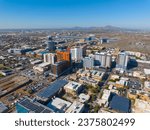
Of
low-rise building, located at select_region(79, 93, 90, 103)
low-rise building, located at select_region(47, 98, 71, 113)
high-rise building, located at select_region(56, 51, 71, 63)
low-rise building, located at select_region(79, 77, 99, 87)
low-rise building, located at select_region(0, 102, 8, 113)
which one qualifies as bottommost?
low-rise building, located at select_region(0, 102, 8, 113)

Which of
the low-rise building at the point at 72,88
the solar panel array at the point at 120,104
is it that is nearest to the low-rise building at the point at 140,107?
the solar panel array at the point at 120,104

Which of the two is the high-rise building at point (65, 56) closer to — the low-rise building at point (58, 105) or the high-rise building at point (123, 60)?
the high-rise building at point (123, 60)

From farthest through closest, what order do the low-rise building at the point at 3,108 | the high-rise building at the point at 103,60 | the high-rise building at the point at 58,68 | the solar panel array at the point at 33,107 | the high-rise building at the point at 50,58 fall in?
the high-rise building at the point at 50,58 → the high-rise building at the point at 103,60 → the high-rise building at the point at 58,68 → the low-rise building at the point at 3,108 → the solar panel array at the point at 33,107

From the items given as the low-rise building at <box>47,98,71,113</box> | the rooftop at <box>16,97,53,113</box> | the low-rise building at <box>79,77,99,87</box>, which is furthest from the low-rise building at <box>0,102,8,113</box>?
the low-rise building at <box>79,77,99,87</box>

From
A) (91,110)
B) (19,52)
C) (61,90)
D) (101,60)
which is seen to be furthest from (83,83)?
(19,52)

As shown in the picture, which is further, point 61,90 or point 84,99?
point 61,90

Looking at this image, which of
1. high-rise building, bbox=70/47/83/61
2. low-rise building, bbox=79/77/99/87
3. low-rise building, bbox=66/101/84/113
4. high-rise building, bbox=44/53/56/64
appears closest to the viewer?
low-rise building, bbox=66/101/84/113

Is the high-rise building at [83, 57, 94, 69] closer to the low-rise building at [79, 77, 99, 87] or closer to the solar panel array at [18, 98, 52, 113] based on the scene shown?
the low-rise building at [79, 77, 99, 87]

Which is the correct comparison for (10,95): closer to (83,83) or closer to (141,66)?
(83,83)
